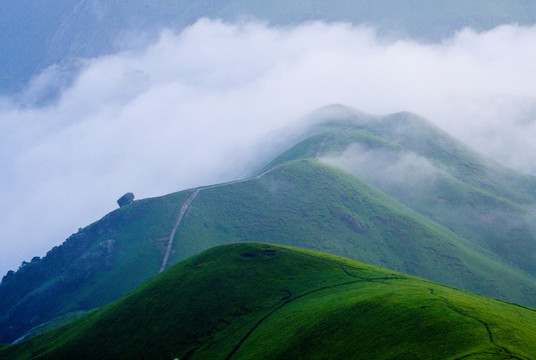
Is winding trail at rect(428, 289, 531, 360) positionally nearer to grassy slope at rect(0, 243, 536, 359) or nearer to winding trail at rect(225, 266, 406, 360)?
grassy slope at rect(0, 243, 536, 359)

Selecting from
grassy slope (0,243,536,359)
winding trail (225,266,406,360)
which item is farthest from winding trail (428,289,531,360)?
winding trail (225,266,406,360)

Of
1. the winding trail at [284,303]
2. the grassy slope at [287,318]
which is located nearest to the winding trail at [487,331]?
the grassy slope at [287,318]

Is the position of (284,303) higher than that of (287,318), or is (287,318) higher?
(287,318)

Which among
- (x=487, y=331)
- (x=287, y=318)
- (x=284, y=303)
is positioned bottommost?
(x=487, y=331)

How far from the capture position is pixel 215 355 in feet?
252

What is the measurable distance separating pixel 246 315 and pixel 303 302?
484 inches

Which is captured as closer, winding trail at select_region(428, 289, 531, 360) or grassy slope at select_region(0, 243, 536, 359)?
winding trail at select_region(428, 289, 531, 360)

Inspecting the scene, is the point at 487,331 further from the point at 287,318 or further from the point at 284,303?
the point at 284,303

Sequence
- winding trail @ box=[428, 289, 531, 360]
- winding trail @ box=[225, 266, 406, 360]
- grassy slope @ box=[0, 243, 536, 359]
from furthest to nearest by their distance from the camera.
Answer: winding trail @ box=[225, 266, 406, 360], grassy slope @ box=[0, 243, 536, 359], winding trail @ box=[428, 289, 531, 360]

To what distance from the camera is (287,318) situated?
7894cm

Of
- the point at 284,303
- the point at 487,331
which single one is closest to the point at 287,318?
the point at 284,303

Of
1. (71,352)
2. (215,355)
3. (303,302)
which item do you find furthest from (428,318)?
(71,352)

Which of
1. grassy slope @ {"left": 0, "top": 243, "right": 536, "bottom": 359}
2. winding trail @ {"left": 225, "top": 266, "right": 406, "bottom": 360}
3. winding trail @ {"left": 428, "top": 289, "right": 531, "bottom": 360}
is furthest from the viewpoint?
winding trail @ {"left": 225, "top": 266, "right": 406, "bottom": 360}

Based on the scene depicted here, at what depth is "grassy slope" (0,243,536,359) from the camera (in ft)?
181
